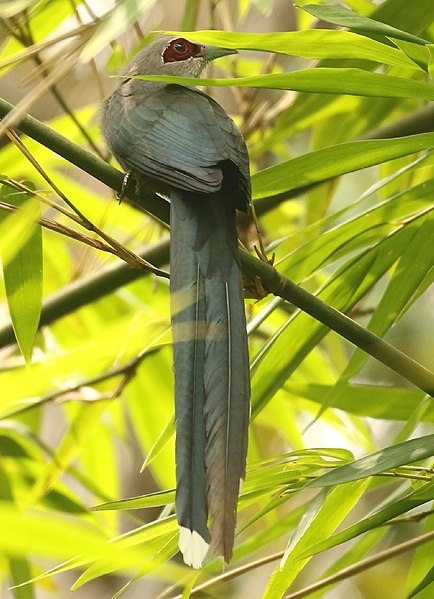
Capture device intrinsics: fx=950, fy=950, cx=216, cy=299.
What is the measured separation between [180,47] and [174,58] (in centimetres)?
4

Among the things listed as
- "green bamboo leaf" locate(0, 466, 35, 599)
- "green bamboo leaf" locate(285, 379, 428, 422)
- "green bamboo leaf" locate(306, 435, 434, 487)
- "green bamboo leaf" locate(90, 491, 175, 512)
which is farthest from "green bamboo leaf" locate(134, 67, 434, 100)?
"green bamboo leaf" locate(0, 466, 35, 599)

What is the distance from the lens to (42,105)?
6.21m

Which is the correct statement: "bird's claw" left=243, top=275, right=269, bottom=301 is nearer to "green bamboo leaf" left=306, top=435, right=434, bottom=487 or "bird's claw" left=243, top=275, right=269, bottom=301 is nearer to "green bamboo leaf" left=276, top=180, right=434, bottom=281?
"green bamboo leaf" left=276, top=180, right=434, bottom=281

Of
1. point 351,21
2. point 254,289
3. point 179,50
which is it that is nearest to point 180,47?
point 179,50

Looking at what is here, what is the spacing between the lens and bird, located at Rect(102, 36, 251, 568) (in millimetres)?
1552

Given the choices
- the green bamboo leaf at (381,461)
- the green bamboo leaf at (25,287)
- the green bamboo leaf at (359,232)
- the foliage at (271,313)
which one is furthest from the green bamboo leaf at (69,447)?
the green bamboo leaf at (381,461)

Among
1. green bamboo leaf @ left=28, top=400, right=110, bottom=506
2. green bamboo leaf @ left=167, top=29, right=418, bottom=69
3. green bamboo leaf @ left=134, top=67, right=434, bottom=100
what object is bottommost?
green bamboo leaf @ left=28, top=400, right=110, bottom=506

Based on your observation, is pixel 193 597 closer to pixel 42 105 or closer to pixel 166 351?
pixel 166 351

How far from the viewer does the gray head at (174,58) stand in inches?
122

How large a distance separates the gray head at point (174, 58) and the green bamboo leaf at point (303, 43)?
1.38 metres

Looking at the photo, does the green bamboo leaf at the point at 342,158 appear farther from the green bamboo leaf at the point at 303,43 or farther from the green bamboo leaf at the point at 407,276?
the green bamboo leaf at the point at 407,276

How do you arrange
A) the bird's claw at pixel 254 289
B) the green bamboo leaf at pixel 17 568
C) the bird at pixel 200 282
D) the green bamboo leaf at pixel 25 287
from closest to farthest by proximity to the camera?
the bird at pixel 200 282 < the bird's claw at pixel 254 289 < the green bamboo leaf at pixel 25 287 < the green bamboo leaf at pixel 17 568

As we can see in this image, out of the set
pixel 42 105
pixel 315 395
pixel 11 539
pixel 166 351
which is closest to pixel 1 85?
pixel 42 105

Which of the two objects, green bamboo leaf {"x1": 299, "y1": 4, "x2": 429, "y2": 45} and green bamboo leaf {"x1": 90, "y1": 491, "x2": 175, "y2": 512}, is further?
green bamboo leaf {"x1": 90, "y1": 491, "x2": 175, "y2": 512}
